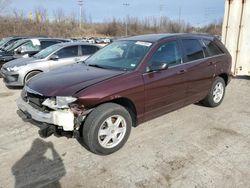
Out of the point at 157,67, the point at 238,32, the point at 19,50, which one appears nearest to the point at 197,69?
the point at 157,67

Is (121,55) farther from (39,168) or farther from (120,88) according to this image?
Answer: (39,168)

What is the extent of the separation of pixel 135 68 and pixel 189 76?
131 cm

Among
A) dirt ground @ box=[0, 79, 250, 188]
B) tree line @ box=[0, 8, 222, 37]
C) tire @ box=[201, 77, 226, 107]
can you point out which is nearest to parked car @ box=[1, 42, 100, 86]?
dirt ground @ box=[0, 79, 250, 188]

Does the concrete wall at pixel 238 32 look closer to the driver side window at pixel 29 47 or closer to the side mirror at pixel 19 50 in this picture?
the driver side window at pixel 29 47

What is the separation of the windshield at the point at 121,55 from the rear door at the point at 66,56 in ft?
10.2

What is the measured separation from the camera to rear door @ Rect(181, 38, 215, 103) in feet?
15.0

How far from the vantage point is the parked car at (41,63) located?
7125mm

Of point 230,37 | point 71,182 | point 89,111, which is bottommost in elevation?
point 71,182

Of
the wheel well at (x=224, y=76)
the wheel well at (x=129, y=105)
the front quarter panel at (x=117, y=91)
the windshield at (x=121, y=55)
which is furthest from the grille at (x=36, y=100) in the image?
the wheel well at (x=224, y=76)

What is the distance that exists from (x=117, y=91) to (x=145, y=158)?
3.43ft

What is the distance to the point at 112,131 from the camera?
3506 mm

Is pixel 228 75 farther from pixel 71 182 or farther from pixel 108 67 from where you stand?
pixel 71 182

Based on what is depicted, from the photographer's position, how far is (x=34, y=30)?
41125 millimetres

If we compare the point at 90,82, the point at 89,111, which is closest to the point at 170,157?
the point at 89,111
